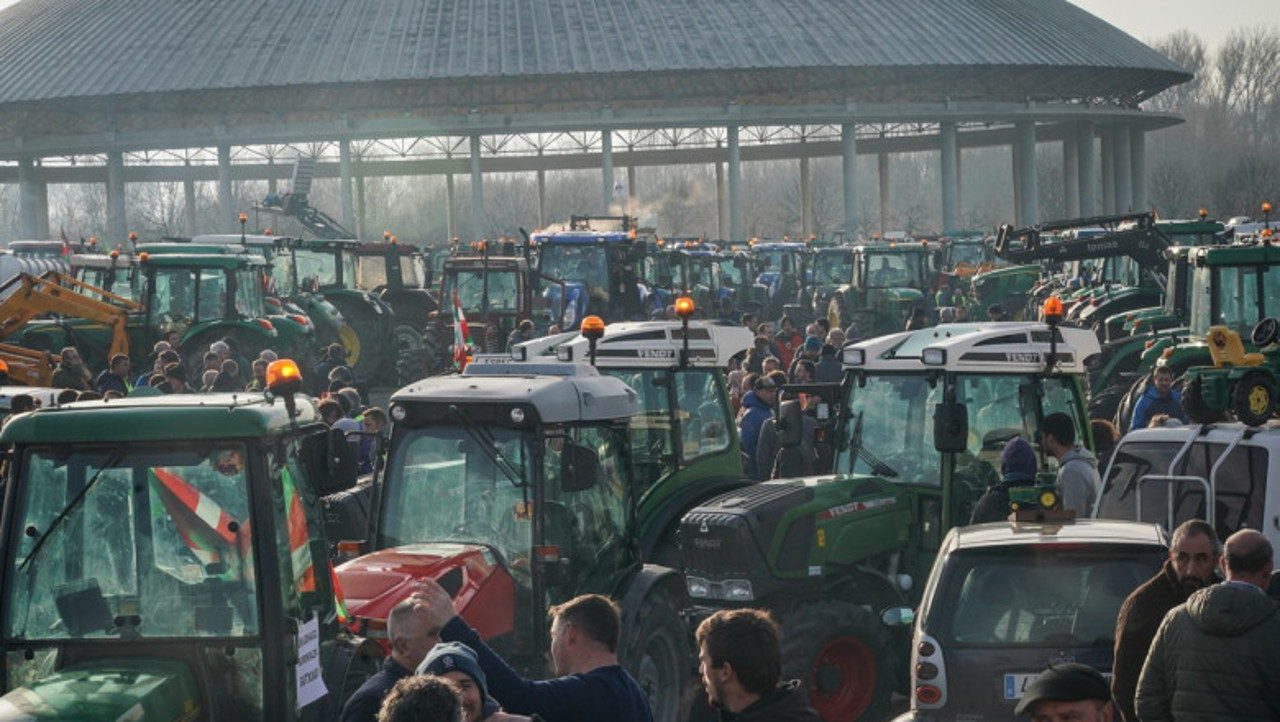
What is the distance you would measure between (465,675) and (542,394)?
12.7ft

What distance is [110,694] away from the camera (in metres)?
6.43

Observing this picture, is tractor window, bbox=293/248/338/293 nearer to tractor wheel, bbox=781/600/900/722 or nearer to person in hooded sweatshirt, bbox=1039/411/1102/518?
person in hooded sweatshirt, bbox=1039/411/1102/518

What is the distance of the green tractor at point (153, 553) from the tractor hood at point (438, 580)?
1320 millimetres

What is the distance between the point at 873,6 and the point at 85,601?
7751 centimetres

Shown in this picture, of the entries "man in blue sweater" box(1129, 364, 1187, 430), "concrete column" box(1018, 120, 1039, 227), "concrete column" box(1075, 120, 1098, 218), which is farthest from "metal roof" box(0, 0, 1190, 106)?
"man in blue sweater" box(1129, 364, 1187, 430)

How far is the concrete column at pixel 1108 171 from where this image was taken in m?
86.2

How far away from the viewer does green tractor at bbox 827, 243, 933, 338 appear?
36656 mm

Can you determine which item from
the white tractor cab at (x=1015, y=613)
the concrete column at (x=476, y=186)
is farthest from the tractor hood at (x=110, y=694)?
the concrete column at (x=476, y=186)

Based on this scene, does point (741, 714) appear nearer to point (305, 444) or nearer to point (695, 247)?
point (305, 444)

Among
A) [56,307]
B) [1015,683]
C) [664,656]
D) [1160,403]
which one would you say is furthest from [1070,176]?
[1015,683]

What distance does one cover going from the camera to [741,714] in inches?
223

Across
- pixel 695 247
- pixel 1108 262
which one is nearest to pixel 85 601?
pixel 1108 262

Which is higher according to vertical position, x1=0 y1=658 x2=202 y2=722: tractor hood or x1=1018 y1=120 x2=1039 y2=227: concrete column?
x1=1018 y1=120 x2=1039 y2=227: concrete column

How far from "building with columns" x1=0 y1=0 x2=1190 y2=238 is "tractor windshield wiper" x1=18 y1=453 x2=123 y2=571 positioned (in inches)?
2553
